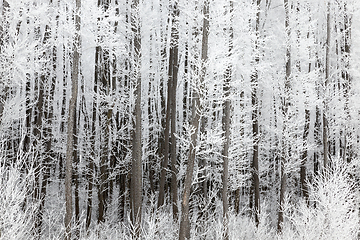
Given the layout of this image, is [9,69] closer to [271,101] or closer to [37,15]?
[37,15]

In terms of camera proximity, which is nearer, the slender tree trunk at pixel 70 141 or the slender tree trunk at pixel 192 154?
the slender tree trunk at pixel 192 154

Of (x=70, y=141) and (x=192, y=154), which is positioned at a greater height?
(x=70, y=141)

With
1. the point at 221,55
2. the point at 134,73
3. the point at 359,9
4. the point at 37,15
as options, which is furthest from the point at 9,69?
the point at 359,9

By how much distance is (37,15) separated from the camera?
9773 mm

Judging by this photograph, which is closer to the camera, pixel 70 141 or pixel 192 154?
pixel 192 154

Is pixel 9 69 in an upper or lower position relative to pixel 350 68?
lower


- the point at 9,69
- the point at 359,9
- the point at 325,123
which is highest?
the point at 359,9

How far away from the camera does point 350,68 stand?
16.5m

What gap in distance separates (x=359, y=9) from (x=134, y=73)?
11050 mm

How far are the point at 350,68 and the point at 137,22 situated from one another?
36.4ft

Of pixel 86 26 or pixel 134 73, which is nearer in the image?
pixel 86 26

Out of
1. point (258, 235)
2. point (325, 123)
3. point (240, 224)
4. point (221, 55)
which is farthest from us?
point (325, 123)

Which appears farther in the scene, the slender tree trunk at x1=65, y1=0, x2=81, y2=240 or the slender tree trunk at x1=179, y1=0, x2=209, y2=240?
the slender tree trunk at x1=65, y1=0, x2=81, y2=240

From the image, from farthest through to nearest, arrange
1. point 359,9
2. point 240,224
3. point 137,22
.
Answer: point 359,9 → point 240,224 → point 137,22
